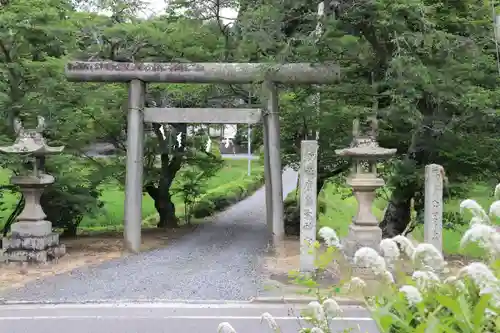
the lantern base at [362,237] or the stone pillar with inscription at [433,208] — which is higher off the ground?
the stone pillar with inscription at [433,208]

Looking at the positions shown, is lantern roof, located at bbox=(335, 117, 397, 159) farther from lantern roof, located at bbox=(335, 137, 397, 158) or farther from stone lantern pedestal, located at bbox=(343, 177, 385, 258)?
stone lantern pedestal, located at bbox=(343, 177, 385, 258)

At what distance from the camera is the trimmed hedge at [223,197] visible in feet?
67.4

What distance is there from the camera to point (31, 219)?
409 inches

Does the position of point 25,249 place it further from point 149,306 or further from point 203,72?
point 203,72

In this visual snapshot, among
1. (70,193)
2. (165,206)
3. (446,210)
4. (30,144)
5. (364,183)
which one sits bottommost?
(165,206)

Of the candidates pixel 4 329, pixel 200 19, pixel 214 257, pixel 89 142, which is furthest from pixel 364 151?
pixel 89 142

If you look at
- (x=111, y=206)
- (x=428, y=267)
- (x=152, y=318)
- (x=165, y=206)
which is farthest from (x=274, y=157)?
(x=111, y=206)

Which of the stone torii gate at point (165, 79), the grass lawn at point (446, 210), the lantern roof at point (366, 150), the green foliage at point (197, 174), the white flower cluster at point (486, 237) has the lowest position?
the grass lawn at point (446, 210)

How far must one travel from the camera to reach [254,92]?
39.6 feet

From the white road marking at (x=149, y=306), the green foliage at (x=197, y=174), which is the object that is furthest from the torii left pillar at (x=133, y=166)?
the green foliage at (x=197, y=174)

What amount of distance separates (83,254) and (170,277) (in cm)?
310

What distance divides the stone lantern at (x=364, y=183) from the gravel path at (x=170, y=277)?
1941mm

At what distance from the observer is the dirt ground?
9315mm

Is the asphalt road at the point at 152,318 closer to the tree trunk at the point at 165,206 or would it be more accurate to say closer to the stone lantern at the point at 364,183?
the stone lantern at the point at 364,183
